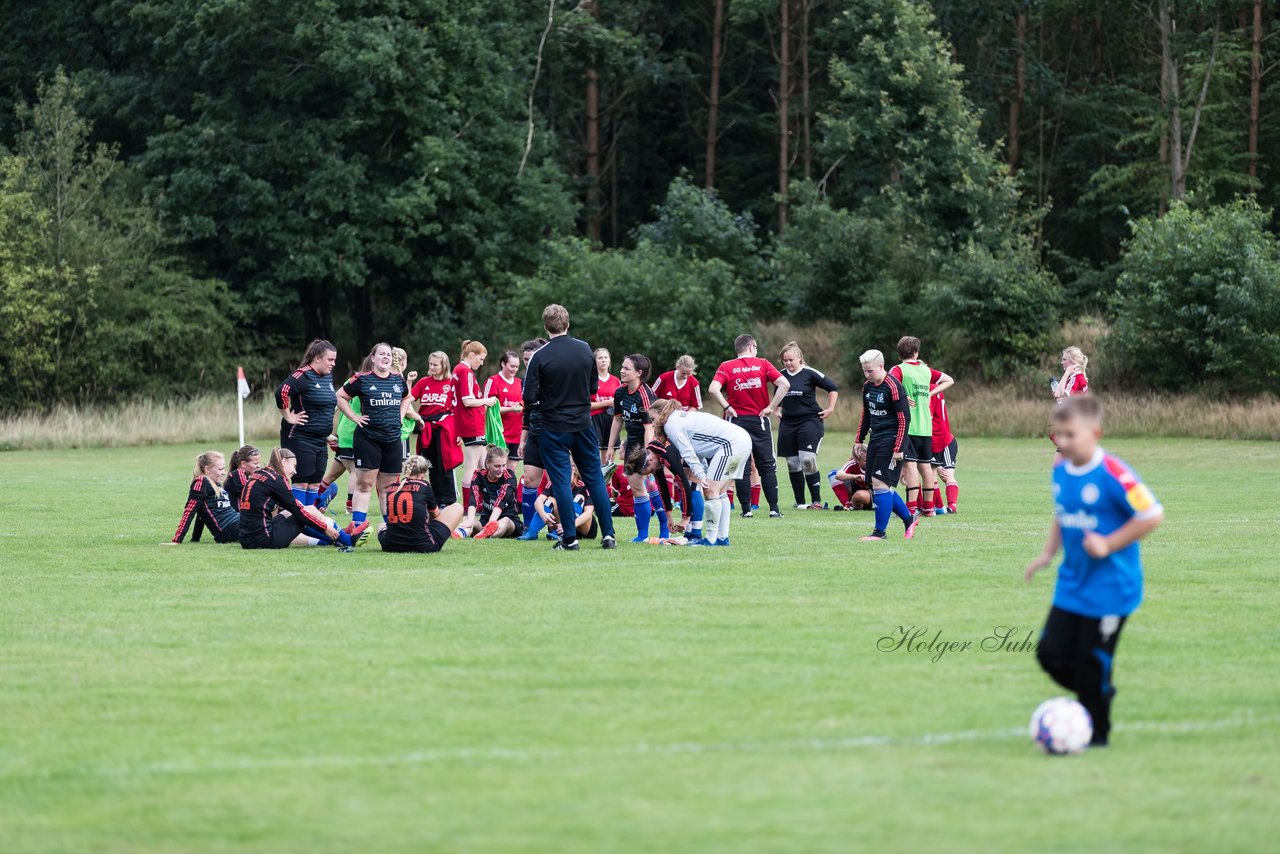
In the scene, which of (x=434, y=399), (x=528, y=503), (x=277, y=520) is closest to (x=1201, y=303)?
(x=434, y=399)

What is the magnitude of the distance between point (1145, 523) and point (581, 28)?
48.0m

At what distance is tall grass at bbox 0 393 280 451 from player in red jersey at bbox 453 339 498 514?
2077cm

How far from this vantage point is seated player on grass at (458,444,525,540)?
15.3 m

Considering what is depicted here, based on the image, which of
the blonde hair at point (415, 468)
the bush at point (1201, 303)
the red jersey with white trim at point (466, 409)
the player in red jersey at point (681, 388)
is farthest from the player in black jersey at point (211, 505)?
the bush at point (1201, 303)

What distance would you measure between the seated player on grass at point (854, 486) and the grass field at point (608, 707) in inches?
192

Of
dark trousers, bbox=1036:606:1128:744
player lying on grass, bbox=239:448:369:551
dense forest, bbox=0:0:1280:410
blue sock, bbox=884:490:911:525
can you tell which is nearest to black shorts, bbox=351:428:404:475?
player lying on grass, bbox=239:448:369:551

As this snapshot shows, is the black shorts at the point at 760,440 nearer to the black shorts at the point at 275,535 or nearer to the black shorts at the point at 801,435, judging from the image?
the black shorts at the point at 801,435

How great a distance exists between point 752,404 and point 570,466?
15.1 ft

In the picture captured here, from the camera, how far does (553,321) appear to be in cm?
1359

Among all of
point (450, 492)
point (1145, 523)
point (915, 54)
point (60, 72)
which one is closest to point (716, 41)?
point (915, 54)

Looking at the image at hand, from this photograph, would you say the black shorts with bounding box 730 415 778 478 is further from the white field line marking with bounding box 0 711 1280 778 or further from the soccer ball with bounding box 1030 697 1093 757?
the soccer ball with bounding box 1030 697 1093 757

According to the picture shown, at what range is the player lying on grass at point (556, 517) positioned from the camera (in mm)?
15055

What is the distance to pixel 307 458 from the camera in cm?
1608

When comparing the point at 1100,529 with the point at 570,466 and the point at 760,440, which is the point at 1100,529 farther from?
the point at 760,440
